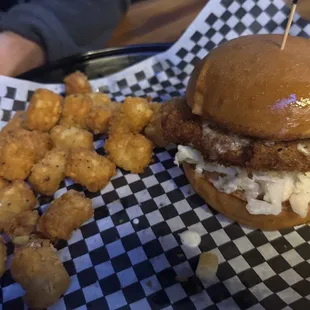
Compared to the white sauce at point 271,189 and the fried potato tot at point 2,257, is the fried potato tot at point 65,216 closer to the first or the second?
the fried potato tot at point 2,257

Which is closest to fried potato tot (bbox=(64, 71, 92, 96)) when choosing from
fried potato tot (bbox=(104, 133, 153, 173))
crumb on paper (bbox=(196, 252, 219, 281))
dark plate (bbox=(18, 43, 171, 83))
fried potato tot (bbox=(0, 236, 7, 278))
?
dark plate (bbox=(18, 43, 171, 83))

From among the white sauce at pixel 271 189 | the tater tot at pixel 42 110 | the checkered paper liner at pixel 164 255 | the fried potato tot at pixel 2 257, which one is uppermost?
the tater tot at pixel 42 110

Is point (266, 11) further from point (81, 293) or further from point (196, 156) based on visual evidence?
point (81, 293)

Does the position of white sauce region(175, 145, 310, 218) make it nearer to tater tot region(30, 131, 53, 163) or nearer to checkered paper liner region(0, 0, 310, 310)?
checkered paper liner region(0, 0, 310, 310)

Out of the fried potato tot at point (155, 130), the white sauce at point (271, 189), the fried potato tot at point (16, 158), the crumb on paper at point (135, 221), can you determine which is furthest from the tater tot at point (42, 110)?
the white sauce at point (271, 189)

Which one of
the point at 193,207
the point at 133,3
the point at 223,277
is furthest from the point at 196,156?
the point at 133,3

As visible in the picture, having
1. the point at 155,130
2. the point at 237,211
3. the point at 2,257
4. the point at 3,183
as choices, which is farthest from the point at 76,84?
the point at 237,211
